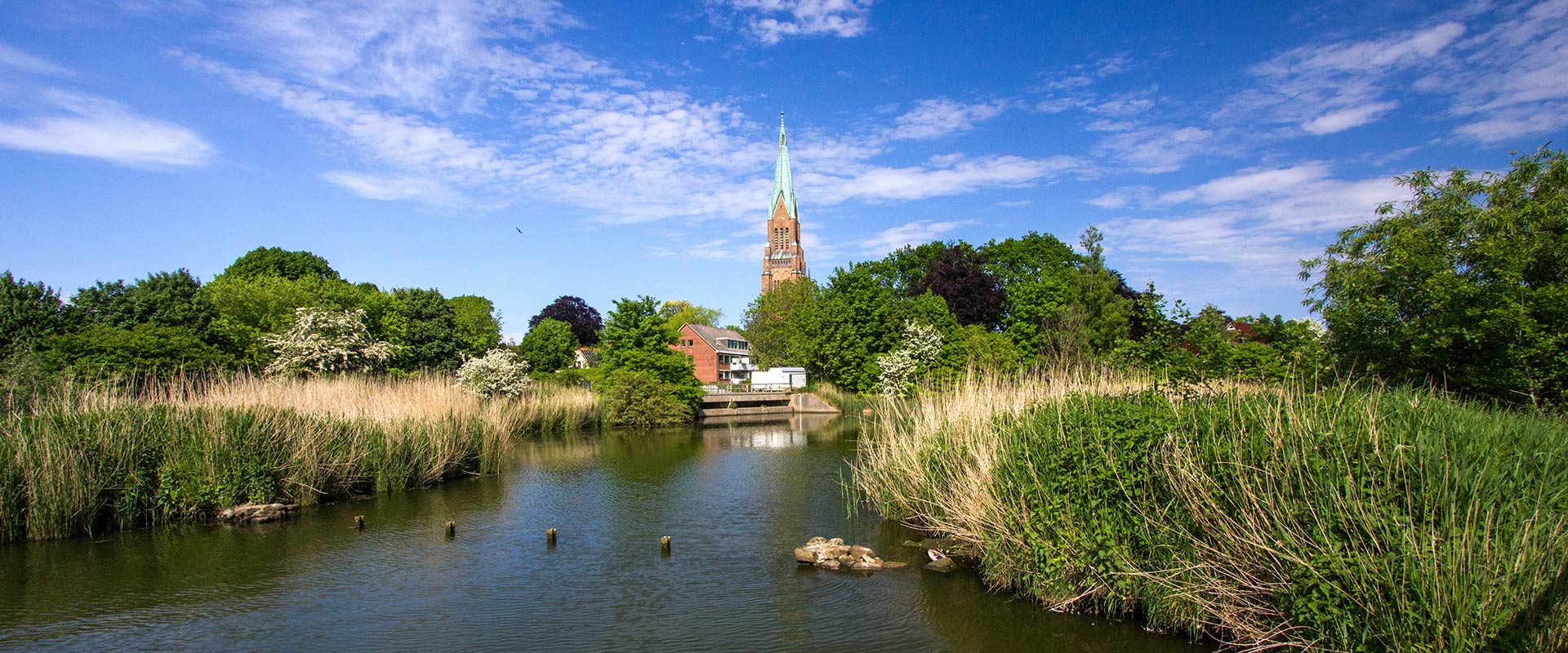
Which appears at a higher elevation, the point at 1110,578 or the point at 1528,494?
the point at 1528,494

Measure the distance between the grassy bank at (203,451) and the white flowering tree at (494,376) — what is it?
1513 cm

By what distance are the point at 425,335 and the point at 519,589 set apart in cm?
3631

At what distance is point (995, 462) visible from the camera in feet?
33.3

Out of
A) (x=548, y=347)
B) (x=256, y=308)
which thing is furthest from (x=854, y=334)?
(x=256, y=308)

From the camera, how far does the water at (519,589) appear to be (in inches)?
346

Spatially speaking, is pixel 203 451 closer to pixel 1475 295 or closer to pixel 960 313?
pixel 1475 295

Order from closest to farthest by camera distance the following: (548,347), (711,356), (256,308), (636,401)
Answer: (256,308) < (636,401) < (548,347) < (711,356)

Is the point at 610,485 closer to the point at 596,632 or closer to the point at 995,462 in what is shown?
the point at 596,632

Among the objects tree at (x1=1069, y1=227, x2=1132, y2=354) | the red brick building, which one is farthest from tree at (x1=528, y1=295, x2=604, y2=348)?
tree at (x1=1069, y1=227, x2=1132, y2=354)

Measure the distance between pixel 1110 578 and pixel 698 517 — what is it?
8682 millimetres

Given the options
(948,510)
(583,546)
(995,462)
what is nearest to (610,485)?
(583,546)

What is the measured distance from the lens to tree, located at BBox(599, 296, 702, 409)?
41312 millimetres

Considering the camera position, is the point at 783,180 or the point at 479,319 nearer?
the point at 479,319

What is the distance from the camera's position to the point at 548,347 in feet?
225
